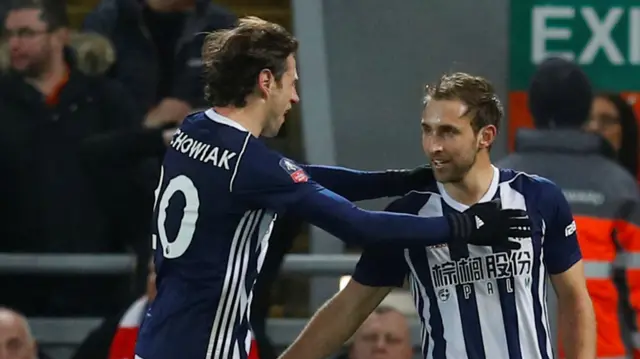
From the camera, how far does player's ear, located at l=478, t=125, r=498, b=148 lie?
3.74 metres

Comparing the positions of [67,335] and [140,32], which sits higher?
[140,32]

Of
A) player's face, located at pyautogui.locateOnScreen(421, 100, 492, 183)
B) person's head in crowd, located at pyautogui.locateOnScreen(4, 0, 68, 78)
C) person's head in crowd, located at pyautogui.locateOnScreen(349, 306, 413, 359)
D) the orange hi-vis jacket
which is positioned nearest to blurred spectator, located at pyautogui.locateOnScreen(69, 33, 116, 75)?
person's head in crowd, located at pyautogui.locateOnScreen(4, 0, 68, 78)

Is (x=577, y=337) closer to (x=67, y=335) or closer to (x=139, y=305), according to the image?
(x=139, y=305)

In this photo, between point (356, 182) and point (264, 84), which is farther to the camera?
point (356, 182)

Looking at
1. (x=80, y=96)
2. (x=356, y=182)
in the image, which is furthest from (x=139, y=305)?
(x=356, y=182)

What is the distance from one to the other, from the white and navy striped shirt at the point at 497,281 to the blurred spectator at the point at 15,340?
5.95 ft

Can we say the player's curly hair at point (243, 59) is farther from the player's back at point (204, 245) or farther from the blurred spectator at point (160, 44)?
the blurred spectator at point (160, 44)

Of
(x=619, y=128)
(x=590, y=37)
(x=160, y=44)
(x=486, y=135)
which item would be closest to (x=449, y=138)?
(x=486, y=135)

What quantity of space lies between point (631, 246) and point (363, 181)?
1592 mm

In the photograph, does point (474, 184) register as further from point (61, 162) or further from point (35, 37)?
point (35, 37)

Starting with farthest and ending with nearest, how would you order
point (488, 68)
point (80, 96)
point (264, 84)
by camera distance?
point (488, 68) < point (80, 96) < point (264, 84)

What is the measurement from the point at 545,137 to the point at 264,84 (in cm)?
185

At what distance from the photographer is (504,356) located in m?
3.75

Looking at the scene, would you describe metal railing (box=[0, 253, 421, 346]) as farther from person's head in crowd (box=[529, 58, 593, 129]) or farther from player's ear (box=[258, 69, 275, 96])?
player's ear (box=[258, 69, 275, 96])
